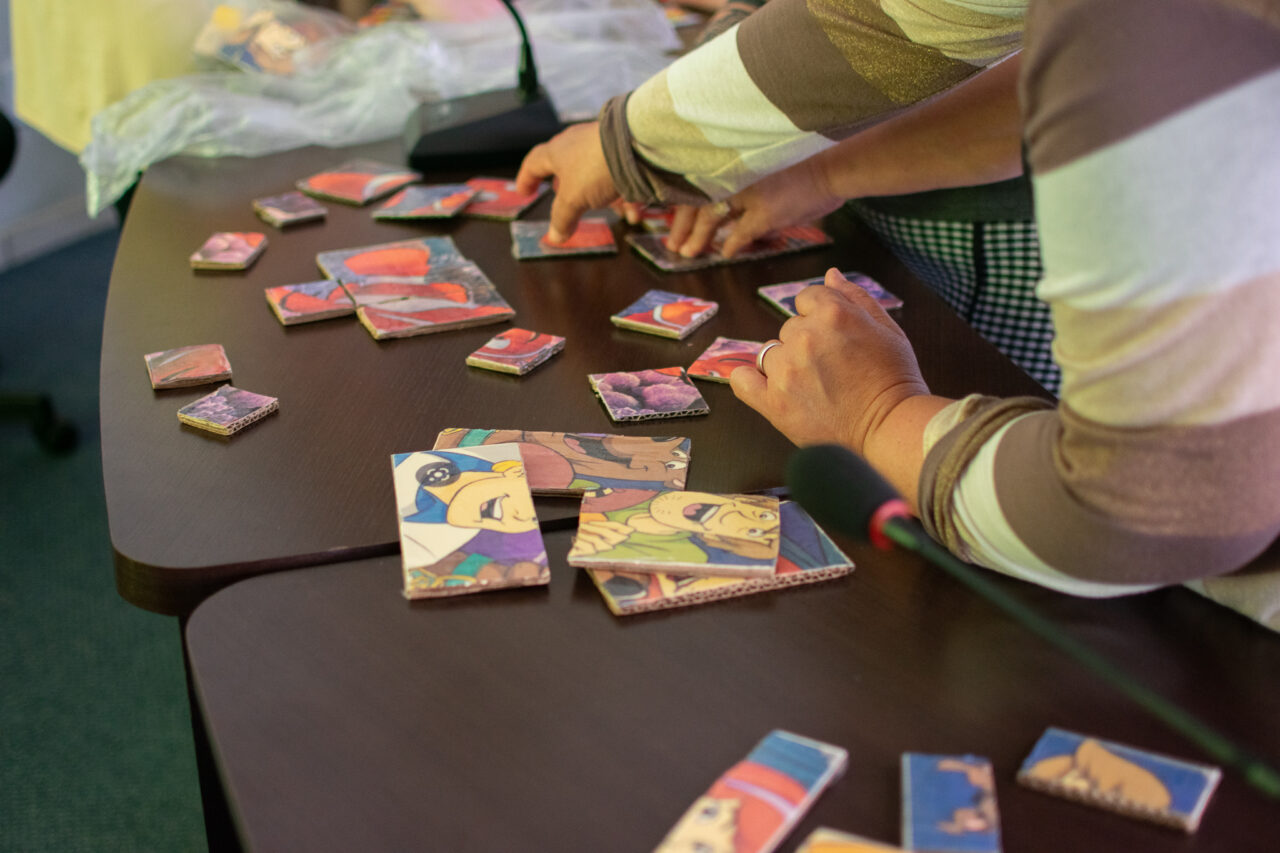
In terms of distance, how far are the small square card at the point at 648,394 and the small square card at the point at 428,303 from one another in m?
0.17

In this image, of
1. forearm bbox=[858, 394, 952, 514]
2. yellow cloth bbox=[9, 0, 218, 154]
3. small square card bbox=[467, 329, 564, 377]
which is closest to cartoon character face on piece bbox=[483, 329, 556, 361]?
small square card bbox=[467, 329, 564, 377]

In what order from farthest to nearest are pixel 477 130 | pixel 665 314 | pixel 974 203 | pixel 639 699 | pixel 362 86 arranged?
pixel 362 86
pixel 477 130
pixel 974 203
pixel 665 314
pixel 639 699

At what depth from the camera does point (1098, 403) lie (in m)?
0.54

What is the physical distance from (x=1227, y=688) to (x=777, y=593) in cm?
26

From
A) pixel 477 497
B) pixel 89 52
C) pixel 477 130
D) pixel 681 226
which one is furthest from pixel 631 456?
pixel 89 52

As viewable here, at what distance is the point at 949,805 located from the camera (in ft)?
1.65

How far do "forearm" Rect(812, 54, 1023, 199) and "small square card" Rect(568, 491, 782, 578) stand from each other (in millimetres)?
526

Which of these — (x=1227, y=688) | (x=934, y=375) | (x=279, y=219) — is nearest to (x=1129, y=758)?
(x=1227, y=688)

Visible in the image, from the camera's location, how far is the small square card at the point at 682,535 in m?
0.66

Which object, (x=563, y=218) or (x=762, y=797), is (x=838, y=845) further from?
(x=563, y=218)

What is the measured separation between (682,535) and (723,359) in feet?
0.96

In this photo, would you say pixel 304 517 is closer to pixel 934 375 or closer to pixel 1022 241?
pixel 934 375

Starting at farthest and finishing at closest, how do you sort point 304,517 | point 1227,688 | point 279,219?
point 279,219
point 304,517
point 1227,688

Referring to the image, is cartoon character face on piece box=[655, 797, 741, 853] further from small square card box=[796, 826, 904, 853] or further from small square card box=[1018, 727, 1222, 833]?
small square card box=[1018, 727, 1222, 833]
